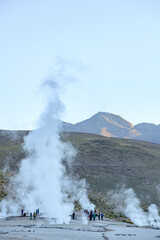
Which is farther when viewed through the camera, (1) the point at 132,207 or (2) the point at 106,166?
(2) the point at 106,166

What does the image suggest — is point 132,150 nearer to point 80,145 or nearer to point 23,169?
point 80,145

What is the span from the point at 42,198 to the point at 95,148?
97.8 metres

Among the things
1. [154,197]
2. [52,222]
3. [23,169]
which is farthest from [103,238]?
[154,197]

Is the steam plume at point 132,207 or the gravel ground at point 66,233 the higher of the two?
the steam plume at point 132,207

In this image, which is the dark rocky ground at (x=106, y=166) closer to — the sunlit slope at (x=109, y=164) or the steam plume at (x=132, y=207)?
the sunlit slope at (x=109, y=164)

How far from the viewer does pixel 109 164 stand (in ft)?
431

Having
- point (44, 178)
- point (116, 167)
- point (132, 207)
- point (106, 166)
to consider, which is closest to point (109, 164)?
point (106, 166)

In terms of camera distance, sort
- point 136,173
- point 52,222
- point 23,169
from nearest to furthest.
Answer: point 52,222, point 23,169, point 136,173

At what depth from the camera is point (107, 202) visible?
87625mm

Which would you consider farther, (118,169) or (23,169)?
(118,169)

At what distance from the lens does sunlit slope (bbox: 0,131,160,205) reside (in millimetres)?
107375

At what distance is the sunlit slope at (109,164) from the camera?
107375 mm

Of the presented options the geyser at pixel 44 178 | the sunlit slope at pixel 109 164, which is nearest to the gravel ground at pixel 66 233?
the geyser at pixel 44 178

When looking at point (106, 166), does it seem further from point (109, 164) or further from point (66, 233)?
point (66, 233)
